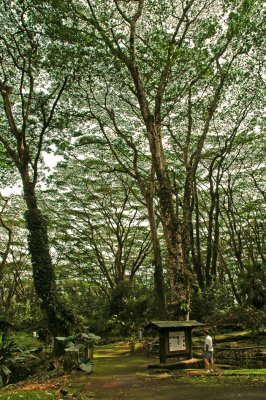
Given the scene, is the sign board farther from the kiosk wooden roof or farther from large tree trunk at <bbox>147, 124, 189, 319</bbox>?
large tree trunk at <bbox>147, 124, 189, 319</bbox>

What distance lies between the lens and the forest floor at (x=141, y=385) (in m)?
7.78

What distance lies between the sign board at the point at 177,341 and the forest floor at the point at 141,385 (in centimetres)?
99

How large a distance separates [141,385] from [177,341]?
310 cm

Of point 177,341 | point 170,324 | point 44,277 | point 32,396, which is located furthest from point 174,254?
point 32,396

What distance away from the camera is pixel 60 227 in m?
30.8

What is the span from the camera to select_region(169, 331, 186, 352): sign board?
38.7 feet

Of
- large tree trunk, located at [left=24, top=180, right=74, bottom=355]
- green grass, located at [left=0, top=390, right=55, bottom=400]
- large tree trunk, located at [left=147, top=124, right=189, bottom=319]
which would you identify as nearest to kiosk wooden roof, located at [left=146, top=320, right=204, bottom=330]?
large tree trunk, located at [left=147, top=124, right=189, bottom=319]

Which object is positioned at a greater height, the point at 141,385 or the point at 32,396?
the point at 32,396

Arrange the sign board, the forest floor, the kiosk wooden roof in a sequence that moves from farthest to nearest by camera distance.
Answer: the sign board
the kiosk wooden roof
the forest floor

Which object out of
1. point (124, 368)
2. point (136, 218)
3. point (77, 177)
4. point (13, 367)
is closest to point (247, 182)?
point (136, 218)

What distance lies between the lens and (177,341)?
1194cm

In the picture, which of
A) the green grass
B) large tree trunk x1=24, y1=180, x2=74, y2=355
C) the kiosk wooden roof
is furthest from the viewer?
large tree trunk x1=24, y1=180, x2=74, y2=355

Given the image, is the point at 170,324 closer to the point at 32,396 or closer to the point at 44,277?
the point at 32,396

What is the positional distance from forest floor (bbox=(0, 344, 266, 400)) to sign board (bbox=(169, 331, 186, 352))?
38.9 inches
